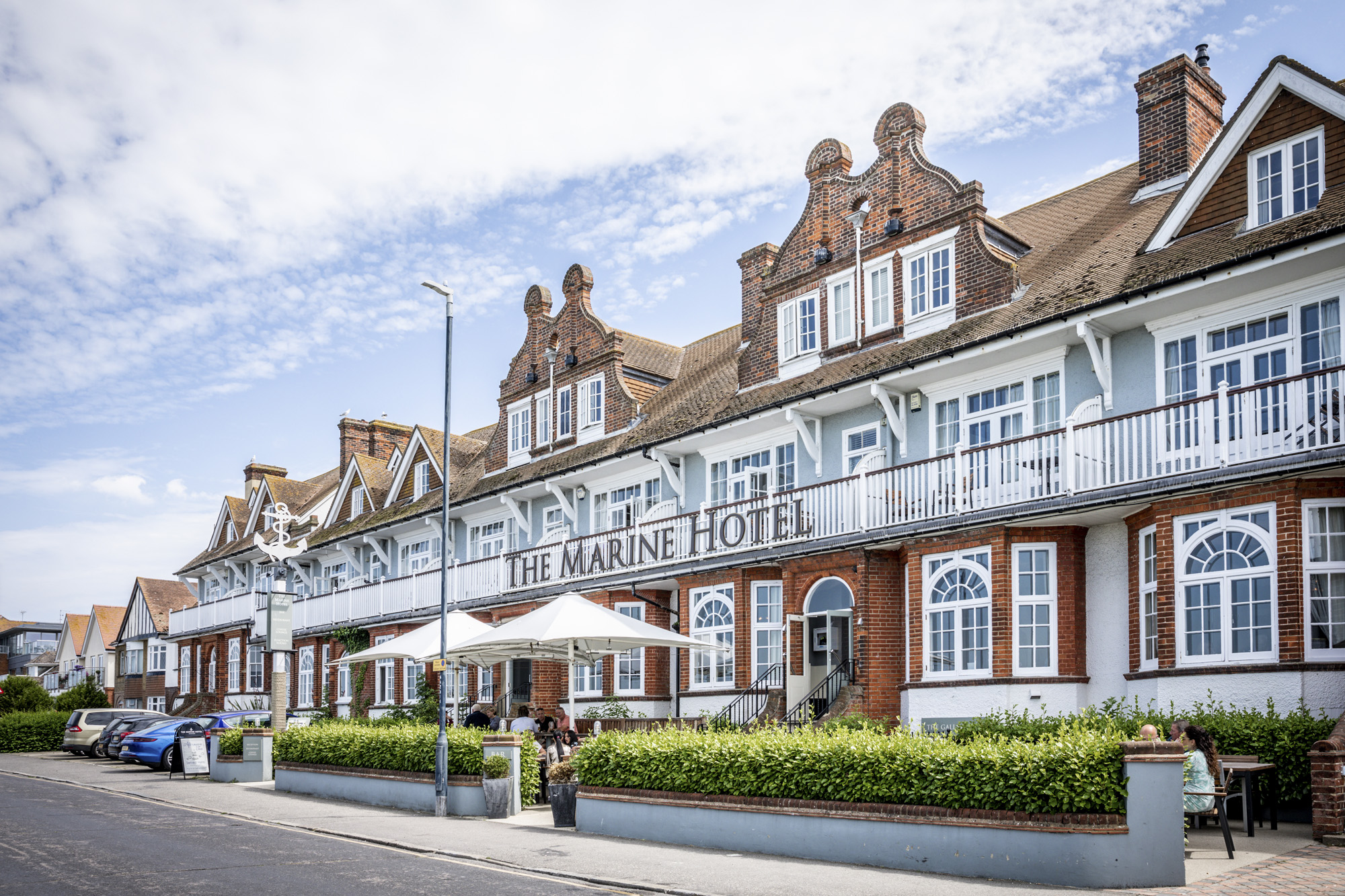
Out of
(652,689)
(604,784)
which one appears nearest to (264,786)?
(652,689)

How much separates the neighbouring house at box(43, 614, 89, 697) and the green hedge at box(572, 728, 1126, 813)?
7731 cm

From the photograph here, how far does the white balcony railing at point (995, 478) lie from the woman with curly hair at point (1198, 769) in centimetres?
403

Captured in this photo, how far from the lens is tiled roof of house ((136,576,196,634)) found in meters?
62.0

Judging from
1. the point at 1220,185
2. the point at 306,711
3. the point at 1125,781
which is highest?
the point at 1220,185

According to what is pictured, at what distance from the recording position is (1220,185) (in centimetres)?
1675

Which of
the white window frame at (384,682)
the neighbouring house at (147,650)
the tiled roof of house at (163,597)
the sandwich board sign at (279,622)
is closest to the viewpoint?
the sandwich board sign at (279,622)

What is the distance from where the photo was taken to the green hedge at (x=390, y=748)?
58.6 feet

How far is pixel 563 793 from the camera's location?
1569cm

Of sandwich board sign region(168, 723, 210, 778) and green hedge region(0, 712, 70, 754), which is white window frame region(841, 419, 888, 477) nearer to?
sandwich board sign region(168, 723, 210, 778)

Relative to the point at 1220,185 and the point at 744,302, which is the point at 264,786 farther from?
the point at 1220,185

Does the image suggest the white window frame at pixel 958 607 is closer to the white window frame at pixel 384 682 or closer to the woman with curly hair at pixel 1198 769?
the woman with curly hair at pixel 1198 769

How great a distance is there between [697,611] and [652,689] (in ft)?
7.79

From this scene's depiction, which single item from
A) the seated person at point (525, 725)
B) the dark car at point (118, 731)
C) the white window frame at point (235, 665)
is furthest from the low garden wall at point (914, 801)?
the white window frame at point (235, 665)

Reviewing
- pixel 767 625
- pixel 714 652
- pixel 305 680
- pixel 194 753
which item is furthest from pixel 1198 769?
pixel 305 680
